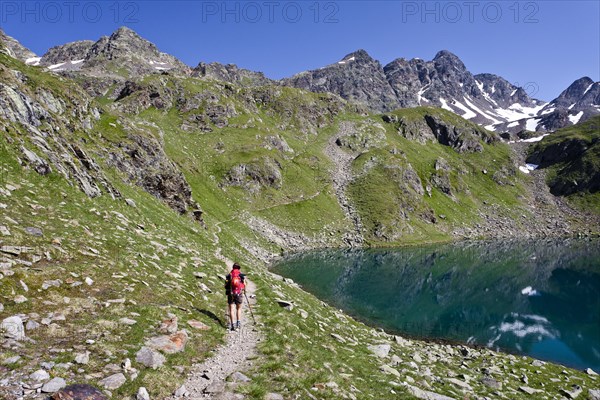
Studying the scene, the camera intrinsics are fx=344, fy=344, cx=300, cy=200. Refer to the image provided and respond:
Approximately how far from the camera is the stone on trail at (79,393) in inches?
332

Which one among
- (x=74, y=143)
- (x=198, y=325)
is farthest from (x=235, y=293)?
(x=74, y=143)

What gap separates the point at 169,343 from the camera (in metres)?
12.7

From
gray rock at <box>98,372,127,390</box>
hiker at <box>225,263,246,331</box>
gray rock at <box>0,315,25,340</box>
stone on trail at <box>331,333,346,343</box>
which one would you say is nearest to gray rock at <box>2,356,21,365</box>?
gray rock at <box>0,315,25,340</box>

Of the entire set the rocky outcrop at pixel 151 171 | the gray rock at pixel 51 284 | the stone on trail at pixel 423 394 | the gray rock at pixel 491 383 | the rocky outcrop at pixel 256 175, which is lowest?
the stone on trail at pixel 423 394

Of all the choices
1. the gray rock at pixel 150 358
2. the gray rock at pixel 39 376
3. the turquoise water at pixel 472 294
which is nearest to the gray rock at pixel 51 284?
the gray rock at pixel 150 358

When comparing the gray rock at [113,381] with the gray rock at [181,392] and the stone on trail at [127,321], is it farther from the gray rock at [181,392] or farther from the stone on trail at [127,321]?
the stone on trail at [127,321]

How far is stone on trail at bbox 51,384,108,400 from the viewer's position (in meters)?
8.45

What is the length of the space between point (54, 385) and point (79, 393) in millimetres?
643

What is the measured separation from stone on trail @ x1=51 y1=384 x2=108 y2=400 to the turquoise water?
3594 cm

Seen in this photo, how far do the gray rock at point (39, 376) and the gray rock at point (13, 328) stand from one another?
74.5 inches

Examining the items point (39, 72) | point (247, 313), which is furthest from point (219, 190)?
point (247, 313)

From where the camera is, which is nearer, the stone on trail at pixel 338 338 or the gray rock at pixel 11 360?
the gray rock at pixel 11 360

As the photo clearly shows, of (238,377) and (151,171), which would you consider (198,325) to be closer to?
(238,377)

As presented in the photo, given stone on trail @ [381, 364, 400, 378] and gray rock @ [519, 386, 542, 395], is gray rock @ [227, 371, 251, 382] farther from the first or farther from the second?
gray rock @ [519, 386, 542, 395]
